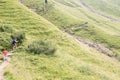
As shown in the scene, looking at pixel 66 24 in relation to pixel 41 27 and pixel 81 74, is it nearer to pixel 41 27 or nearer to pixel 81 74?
pixel 41 27

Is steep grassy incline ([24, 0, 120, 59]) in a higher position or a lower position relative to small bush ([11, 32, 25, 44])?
lower

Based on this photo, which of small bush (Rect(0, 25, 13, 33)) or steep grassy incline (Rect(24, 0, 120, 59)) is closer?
small bush (Rect(0, 25, 13, 33))

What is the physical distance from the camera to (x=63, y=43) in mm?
72188

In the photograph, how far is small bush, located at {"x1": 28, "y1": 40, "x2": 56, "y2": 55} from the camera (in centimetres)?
5462

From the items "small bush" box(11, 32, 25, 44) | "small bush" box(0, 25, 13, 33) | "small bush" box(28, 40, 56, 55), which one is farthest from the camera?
"small bush" box(0, 25, 13, 33)

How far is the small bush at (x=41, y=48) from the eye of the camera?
5462 cm

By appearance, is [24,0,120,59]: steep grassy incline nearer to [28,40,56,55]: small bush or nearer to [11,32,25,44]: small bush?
[28,40,56,55]: small bush

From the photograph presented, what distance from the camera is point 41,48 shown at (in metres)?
54.8

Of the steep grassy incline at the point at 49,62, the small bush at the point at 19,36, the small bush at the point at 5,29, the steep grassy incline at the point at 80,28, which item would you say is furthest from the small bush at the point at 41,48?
the steep grassy incline at the point at 80,28

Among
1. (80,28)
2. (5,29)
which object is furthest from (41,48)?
(80,28)

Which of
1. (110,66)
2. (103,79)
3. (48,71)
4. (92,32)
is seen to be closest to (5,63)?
(48,71)

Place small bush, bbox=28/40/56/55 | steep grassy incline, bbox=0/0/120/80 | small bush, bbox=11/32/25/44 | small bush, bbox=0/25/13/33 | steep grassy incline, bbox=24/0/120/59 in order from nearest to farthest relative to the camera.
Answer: steep grassy incline, bbox=0/0/120/80 → small bush, bbox=28/40/56/55 → small bush, bbox=11/32/25/44 → small bush, bbox=0/25/13/33 → steep grassy incline, bbox=24/0/120/59

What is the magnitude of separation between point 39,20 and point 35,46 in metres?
32.0

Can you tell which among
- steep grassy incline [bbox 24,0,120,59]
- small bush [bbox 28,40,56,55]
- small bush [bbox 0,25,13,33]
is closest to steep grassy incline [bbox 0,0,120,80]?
small bush [bbox 28,40,56,55]
